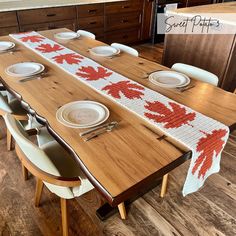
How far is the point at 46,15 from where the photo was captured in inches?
126

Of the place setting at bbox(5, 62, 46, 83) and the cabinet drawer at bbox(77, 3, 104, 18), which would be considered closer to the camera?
the place setting at bbox(5, 62, 46, 83)

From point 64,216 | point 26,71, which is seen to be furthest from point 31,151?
point 26,71

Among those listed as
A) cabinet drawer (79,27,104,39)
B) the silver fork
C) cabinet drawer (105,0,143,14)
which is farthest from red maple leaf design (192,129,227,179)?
cabinet drawer (105,0,143,14)

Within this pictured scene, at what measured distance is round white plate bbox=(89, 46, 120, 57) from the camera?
1.75 meters

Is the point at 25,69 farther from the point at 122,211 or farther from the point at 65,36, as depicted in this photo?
the point at 122,211

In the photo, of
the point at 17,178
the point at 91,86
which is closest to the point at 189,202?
the point at 91,86

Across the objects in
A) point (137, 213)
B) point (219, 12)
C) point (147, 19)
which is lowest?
point (137, 213)

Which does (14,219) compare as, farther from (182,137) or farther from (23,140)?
(182,137)

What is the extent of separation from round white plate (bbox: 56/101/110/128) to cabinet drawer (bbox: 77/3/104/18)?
2.73m

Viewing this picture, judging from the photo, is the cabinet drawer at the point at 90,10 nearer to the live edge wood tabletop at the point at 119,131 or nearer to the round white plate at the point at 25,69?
the live edge wood tabletop at the point at 119,131

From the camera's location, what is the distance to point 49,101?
1191mm

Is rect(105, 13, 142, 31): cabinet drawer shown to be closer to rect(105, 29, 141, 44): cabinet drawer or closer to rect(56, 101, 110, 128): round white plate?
rect(105, 29, 141, 44): cabinet drawer

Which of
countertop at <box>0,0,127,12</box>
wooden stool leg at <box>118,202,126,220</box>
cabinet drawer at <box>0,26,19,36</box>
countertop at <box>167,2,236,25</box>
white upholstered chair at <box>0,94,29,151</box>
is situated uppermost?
countertop at <box>167,2,236,25</box>

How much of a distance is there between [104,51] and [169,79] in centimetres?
64
